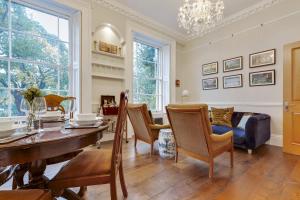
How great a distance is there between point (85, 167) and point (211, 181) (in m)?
1.50

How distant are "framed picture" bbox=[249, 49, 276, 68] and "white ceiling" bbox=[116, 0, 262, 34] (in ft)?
3.87

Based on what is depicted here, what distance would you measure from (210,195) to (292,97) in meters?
2.58

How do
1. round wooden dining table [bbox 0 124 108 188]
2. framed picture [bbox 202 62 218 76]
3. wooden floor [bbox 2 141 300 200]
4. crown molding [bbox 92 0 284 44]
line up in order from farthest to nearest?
framed picture [bbox 202 62 218 76], crown molding [bbox 92 0 284 44], wooden floor [bbox 2 141 300 200], round wooden dining table [bbox 0 124 108 188]

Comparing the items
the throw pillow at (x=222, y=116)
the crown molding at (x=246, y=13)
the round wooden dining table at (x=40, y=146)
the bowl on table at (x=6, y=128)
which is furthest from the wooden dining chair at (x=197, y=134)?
the crown molding at (x=246, y=13)

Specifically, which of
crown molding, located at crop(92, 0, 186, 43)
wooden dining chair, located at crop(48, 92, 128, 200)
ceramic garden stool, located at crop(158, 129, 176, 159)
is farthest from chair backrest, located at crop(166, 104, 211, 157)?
crown molding, located at crop(92, 0, 186, 43)

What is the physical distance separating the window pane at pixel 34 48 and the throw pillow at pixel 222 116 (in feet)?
11.9

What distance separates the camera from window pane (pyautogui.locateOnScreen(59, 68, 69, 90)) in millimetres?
3477

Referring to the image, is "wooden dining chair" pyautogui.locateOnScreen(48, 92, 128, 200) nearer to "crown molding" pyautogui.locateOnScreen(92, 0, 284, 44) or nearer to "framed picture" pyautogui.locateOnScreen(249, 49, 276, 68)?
"crown molding" pyautogui.locateOnScreen(92, 0, 284, 44)

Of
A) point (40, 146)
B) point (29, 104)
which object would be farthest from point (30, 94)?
point (40, 146)

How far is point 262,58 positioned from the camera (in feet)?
12.6

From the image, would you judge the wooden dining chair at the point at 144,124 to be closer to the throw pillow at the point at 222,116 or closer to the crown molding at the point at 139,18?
the throw pillow at the point at 222,116

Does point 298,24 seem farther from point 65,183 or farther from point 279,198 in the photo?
point 65,183

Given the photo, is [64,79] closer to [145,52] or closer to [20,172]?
[20,172]

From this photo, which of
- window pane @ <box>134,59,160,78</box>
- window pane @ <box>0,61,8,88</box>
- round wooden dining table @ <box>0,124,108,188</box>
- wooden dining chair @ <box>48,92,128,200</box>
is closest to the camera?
round wooden dining table @ <box>0,124,108,188</box>
